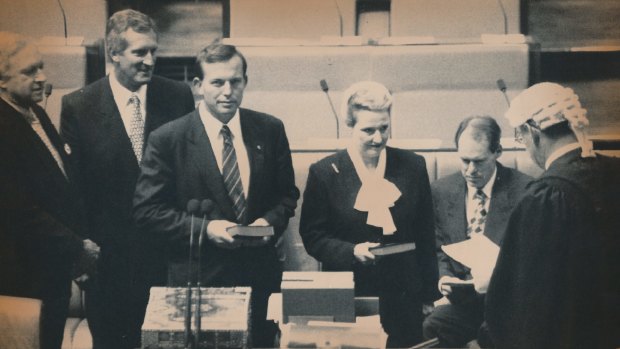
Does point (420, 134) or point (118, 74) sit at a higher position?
point (118, 74)

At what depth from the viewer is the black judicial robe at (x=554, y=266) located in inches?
164

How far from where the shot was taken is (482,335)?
4387 mm

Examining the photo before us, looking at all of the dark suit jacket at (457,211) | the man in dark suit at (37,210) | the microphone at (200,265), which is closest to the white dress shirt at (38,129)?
the man in dark suit at (37,210)

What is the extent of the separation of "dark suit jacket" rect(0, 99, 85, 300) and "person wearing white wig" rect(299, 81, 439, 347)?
3.93ft

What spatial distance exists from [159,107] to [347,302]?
1.40 metres

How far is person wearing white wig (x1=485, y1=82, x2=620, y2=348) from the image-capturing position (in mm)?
4172

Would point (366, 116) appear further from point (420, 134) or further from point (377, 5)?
point (377, 5)

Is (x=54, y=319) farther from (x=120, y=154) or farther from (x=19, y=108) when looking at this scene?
(x=19, y=108)

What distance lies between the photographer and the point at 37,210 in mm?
4500

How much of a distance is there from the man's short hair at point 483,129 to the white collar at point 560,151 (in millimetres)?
428

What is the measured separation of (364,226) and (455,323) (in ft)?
2.14

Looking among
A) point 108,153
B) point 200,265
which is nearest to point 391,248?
point 200,265

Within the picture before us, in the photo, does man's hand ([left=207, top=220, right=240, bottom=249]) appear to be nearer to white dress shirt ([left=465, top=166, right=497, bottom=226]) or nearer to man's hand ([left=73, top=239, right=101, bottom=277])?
man's hand ([left=73, top=239, right=101, bottom=277])

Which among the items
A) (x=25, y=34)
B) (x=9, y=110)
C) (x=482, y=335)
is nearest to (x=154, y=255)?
(x=9, y=110)
